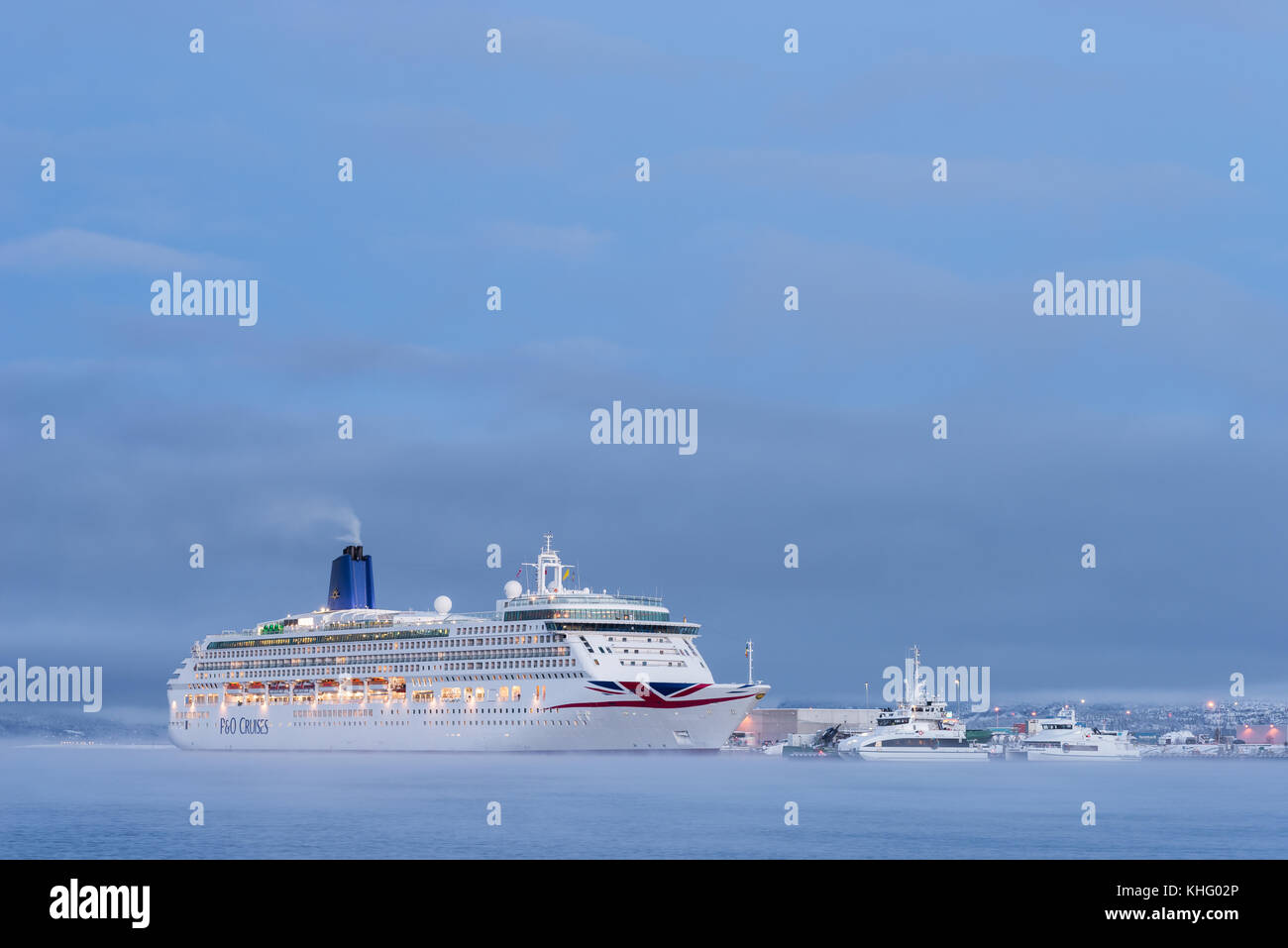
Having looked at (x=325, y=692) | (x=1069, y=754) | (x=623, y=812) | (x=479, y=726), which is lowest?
(x=1069, y=754)

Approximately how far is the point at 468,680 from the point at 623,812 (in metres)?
56.4

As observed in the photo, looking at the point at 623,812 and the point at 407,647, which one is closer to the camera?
the point at 623,812

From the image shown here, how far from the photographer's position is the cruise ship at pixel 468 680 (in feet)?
358

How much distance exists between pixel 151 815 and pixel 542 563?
58.2 meters

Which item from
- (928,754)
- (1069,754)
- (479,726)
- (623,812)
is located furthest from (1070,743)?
(623,812)

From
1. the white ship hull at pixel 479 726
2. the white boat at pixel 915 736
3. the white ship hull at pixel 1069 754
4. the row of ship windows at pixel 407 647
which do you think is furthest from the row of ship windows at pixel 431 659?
the white ship hull at pixel 1069 754

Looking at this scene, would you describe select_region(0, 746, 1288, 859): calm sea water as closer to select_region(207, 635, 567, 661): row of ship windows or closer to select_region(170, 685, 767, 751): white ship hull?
select_region(170, 685, 767, 751): white ship hull

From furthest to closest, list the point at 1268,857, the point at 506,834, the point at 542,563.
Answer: the point at 542,563 < the point at 506,834 < the point at 1268,857

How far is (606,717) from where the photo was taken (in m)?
108

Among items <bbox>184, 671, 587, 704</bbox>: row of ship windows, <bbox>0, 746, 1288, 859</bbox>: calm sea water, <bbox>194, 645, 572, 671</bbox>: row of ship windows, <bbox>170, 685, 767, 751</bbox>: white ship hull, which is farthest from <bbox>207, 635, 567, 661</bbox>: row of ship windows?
<bbox>0, 746, 1288, 859</bbox>: calm sea water

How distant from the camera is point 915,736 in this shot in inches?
5187

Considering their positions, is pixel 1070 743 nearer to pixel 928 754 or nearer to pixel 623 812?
pixel 928 754
